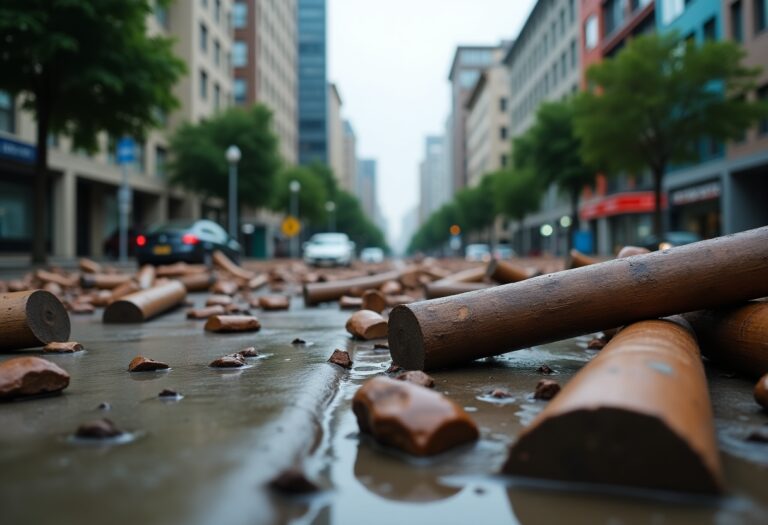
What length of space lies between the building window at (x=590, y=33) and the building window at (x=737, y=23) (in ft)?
61.5

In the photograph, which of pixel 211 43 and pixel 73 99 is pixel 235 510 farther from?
pixel 211 43

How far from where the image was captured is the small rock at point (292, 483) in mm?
1376

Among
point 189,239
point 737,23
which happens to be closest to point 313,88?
point 737,23

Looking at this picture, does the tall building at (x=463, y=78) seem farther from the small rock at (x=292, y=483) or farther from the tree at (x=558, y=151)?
the small rock at (x=292, y=483)

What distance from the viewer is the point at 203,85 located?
4184cm

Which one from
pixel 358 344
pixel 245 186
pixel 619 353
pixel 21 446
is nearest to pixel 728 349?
pixel 619 353

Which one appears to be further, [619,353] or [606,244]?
[606,244]

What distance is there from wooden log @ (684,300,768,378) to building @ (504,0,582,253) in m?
45.5

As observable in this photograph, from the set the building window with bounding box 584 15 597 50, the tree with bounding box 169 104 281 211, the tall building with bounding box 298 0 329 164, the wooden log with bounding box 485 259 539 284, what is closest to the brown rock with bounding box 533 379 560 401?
the wooden log with bounding box 485 259 539 284

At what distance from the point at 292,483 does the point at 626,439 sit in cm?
73

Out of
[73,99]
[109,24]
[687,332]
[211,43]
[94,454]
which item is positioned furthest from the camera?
[211,43]

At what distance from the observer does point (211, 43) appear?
4275 centimetres

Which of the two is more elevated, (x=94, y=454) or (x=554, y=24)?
(x=554, y=24)

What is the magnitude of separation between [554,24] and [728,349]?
5799 centimetres
